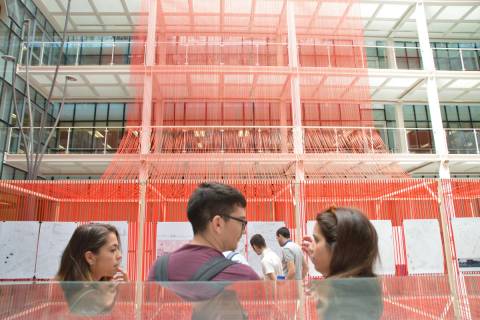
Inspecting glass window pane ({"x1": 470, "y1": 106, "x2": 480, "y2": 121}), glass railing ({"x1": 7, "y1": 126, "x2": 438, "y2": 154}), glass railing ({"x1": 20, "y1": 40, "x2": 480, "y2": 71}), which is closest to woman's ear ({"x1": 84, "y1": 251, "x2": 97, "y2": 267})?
glass railing ({"x1": 7, "y1": 126, "x2": 438, "y2": 154})

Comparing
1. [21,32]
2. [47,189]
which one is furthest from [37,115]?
[47,189]

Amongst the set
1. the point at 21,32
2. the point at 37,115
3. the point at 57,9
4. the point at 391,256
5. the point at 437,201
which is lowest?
the point at 391,256

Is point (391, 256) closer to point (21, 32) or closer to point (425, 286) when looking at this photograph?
point (425, 286)

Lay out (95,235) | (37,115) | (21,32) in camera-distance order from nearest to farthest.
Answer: (95,235)
(21,32)
(37,115)

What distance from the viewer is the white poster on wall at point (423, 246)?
8789 millimetres

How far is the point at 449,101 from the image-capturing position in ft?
64.5

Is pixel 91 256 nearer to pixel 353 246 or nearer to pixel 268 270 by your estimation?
pixel 353 246

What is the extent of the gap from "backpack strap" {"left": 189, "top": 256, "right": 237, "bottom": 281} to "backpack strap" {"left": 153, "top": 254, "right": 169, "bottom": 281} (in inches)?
6.0

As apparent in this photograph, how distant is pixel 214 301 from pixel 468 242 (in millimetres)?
9151

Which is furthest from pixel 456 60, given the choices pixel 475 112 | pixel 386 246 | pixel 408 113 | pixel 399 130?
pixel 386 246

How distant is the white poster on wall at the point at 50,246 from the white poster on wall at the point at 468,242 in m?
8.86

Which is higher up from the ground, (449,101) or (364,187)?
(449,101)

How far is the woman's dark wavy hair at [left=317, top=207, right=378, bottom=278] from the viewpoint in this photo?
1603 mm

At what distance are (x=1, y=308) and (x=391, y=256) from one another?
8696 mm
